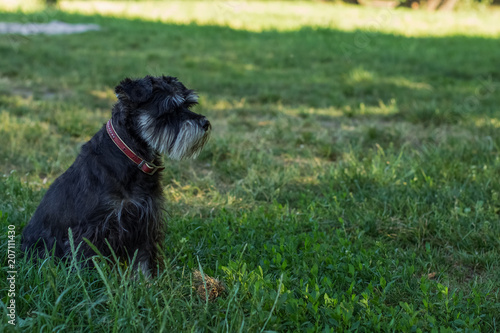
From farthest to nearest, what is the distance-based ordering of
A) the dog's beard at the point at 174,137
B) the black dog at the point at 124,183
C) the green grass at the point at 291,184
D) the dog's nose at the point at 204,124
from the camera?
the dog's nose at the point at 204,124
the dog's beard at the point at 174,137
the black dog at the point at 124,183
the green grass at the point at 291,184

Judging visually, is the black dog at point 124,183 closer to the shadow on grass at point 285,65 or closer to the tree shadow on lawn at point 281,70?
the tree shadow on lawn at point 281,70

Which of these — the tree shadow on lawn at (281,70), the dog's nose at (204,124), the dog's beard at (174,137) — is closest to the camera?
the dog's beard at (174,137)

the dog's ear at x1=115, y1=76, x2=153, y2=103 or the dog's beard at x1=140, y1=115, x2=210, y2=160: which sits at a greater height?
the dog's ear at x1=115, y1=76, x2=153, y2=103

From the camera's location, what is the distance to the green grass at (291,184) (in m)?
2.91

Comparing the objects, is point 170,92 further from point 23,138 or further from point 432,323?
point 23,138

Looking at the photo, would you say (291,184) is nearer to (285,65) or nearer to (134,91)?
(134,91)

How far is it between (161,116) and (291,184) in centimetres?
219

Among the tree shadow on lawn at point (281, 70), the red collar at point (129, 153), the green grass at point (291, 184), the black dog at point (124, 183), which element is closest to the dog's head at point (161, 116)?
Answer: the black dog at point (124, 183)

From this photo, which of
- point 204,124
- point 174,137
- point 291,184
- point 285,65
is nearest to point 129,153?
point 174,137

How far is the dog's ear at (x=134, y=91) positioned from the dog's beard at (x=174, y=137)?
0.14 m

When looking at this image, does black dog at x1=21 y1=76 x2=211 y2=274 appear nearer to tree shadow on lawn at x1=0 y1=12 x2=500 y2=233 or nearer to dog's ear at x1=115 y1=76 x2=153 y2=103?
dog's ear at x1=115 y1=76 x2=153 y2=103

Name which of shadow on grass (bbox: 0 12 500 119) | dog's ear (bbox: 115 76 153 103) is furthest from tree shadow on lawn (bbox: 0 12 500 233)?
dog's ear (bbox: 115 76 153 103)

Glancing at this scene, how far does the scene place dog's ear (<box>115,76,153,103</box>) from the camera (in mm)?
3438

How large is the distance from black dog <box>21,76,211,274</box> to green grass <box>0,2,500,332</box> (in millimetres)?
251
